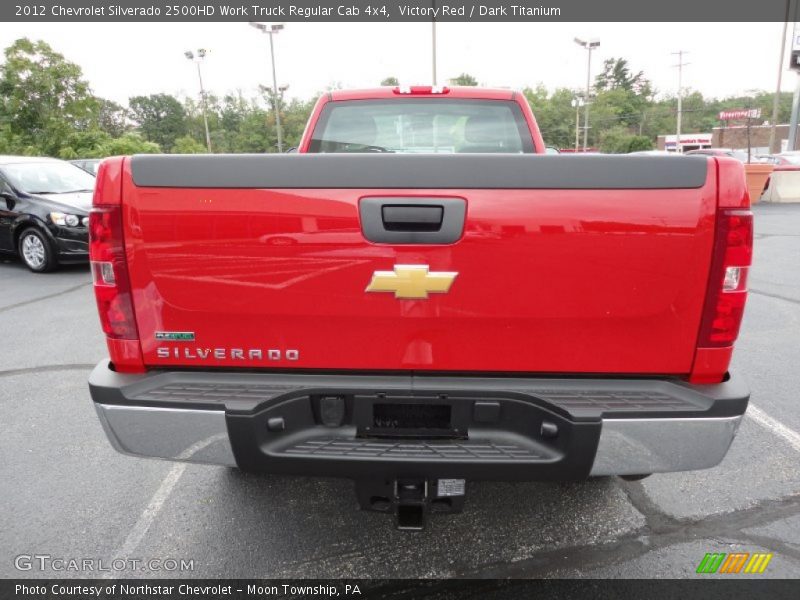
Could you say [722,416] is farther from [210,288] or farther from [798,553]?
[210,288]

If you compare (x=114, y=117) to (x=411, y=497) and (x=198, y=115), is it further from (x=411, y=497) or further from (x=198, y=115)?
(x=411, y=497)

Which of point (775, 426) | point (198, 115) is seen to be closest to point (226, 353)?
point (775, 426)

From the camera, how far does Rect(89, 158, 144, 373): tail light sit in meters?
1.90

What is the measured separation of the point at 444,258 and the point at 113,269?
1.16m

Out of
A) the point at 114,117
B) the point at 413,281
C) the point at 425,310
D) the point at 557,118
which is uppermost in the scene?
the point at 114,117

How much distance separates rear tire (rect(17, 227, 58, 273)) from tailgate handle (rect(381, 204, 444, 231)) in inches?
336

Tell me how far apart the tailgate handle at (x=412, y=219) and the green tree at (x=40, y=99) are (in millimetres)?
29543

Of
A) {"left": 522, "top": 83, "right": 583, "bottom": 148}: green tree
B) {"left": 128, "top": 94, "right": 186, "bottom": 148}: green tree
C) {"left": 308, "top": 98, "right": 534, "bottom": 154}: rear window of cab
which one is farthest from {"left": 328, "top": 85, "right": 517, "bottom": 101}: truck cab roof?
{"left": 128, "top": 94, "right": 186, "bottom": 148}: green tree

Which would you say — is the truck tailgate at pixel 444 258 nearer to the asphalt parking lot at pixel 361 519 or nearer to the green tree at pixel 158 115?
the asphalt parking lot at pixel 361 519

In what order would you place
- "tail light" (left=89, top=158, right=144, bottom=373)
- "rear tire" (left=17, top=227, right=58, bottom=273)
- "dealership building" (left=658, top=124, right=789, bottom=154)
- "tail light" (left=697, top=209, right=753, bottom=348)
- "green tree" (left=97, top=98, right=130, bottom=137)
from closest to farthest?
"tail light" (left=697, top=209, right=753, bottom=348), "tail light" (left=89, top=158, right=144, bottom=373), "rear tire" (left=17, top=227, right=58, bottom=273), "dealership building" (left=658, top=124, right=789, bottom=154), "green tree" (left=97, top=98, right=130, bottom=137)

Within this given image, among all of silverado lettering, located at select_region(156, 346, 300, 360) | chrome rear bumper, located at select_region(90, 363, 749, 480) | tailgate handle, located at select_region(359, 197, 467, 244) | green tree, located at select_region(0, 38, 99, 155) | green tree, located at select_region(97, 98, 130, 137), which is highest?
green tree, located at select_region(97, 98, 130, 137)

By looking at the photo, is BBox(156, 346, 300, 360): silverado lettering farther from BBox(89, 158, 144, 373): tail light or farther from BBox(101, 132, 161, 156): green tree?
BBox(101, 132, 161, 156): green tree

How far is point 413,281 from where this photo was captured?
1861 mm

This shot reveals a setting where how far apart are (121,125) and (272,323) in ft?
339
